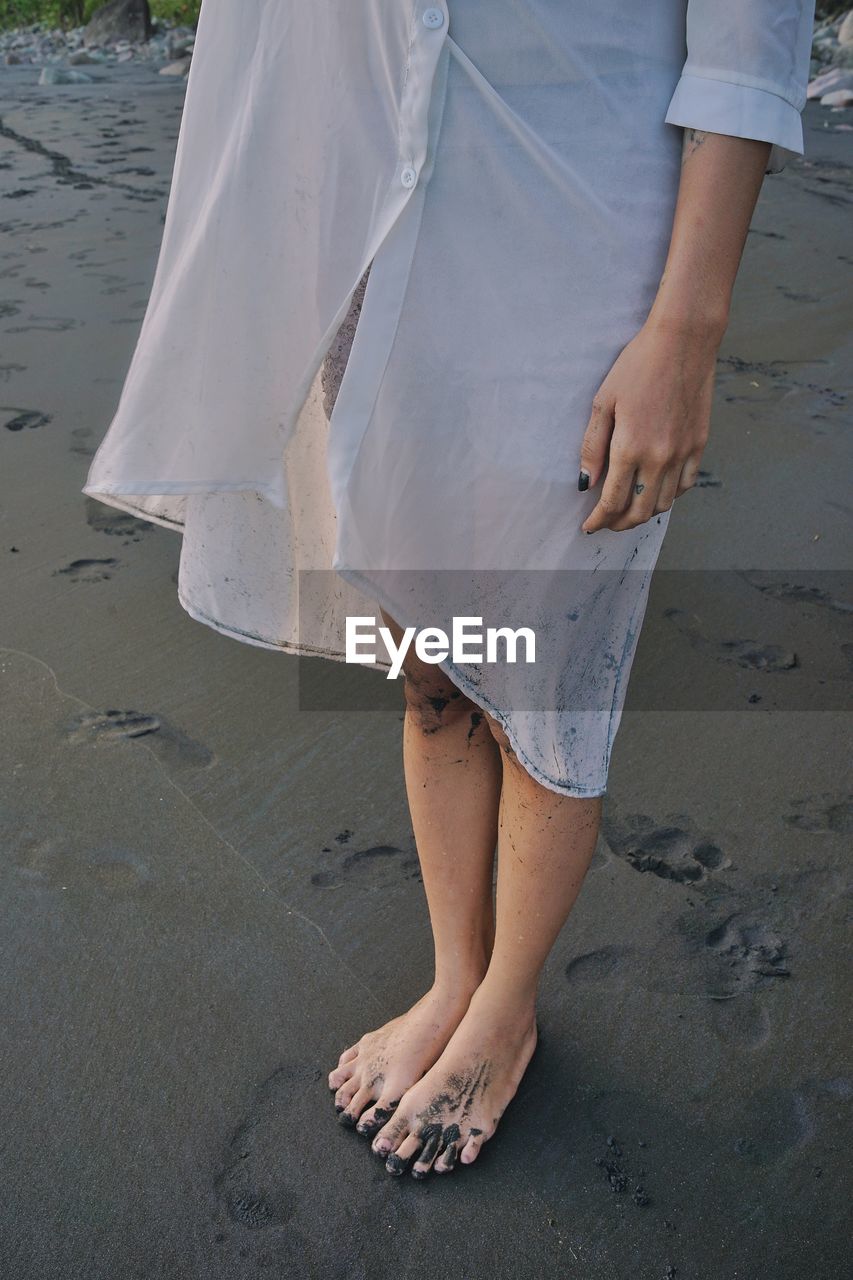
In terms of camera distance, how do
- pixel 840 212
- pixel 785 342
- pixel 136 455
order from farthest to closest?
1. pixel 840 212
2. pixel 785 342
3. pixel 136 455

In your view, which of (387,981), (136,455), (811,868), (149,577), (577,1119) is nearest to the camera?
(136,455)

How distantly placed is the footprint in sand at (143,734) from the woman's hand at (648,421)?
1129mm

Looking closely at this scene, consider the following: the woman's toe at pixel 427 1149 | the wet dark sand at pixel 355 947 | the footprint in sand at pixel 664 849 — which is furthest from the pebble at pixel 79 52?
the woman's toe at pixel 427 1149

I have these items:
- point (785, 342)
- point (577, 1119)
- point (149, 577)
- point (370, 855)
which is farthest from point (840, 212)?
point (577, 1119)

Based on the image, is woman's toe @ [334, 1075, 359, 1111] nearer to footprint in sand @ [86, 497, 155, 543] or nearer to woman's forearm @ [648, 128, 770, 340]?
woman's forearm @ [648, 128, 770, 340]

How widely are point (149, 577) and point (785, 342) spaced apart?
231cm

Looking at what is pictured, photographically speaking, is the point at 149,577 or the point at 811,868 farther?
the point at 149,577

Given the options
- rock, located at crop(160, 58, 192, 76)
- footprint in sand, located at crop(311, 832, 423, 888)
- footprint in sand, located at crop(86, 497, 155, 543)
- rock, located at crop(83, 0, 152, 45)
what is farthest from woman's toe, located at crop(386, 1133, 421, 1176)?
rock, located at crop(83, 0, 152, 45)

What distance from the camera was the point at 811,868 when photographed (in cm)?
167

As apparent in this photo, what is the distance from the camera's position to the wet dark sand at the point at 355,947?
1.22 meters

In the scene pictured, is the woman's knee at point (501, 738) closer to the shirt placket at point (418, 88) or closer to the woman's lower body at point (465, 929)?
the woman's lower body at point (465, 929)

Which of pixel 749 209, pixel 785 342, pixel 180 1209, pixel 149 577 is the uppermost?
pixel 749 209

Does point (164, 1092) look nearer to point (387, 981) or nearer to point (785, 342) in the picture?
point (387, 981)

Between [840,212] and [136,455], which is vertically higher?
[840,212]
